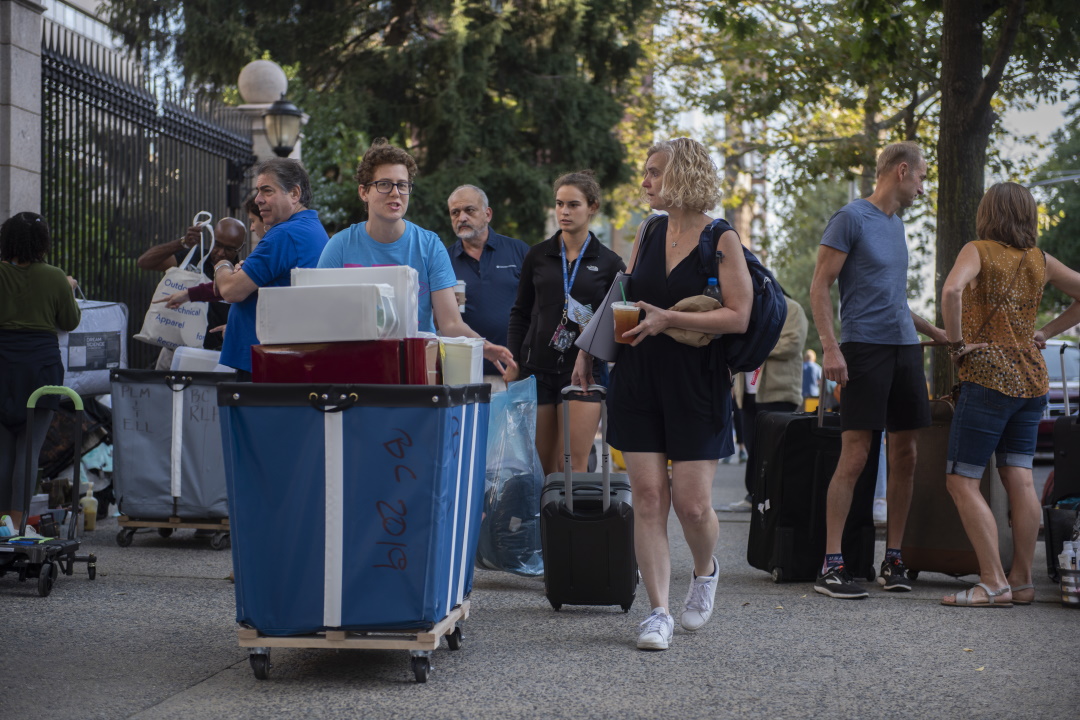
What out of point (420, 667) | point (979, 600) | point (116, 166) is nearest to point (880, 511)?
point (979, 600)

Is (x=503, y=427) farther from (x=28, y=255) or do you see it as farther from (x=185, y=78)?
(x=185, y=78)

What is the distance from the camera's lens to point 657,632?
488cm

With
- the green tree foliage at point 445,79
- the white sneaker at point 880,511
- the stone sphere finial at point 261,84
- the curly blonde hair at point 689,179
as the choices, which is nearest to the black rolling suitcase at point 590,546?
the curly blonde hair at point 689,179

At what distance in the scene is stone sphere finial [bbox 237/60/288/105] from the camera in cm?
1477

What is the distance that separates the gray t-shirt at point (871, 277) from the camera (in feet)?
20.7

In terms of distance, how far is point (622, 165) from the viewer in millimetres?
24578

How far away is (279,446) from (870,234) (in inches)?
138

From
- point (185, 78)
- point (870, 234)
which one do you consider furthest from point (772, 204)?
point (870, 234)

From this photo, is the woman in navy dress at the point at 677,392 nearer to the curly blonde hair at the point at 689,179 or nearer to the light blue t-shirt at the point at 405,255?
the curly blonde hair at the point at 689,179

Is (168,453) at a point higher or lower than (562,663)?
higher

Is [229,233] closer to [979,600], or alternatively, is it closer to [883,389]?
[883,389]

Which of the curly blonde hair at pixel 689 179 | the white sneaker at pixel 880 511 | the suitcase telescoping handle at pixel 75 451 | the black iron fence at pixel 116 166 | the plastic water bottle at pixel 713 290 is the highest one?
the black iron fence at pixel 116 166

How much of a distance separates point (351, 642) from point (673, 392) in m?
1.60

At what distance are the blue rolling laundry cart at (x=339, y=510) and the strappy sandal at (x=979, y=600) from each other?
2.91 meters
